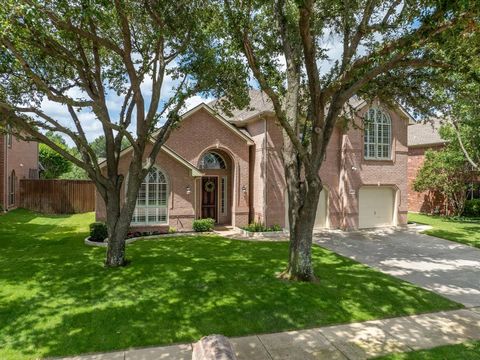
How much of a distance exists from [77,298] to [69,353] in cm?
260

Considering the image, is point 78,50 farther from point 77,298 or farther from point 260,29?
point 77,298

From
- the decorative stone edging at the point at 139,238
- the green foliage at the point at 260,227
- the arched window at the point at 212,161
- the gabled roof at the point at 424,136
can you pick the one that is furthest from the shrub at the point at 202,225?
the gabled roof at the point at 424,136

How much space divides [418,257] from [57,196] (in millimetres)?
23682

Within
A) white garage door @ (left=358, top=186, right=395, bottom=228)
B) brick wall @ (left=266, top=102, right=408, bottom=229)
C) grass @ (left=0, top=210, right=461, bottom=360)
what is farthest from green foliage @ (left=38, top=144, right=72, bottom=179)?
white garage door @ (left=358, top=186, right=395, bottom=228)

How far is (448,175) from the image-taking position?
2470 centimetres

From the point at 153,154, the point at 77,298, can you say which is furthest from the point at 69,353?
the point at 153,154

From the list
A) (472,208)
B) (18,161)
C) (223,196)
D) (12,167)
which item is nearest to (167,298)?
(223,196)

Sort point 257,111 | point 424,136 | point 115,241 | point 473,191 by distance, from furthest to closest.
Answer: point 424,136
point 473,191
point 257,111
point 115,241

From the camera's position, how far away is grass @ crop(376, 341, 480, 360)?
19.3 feet

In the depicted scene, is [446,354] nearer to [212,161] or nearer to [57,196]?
[212,161]

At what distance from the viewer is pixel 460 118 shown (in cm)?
1845

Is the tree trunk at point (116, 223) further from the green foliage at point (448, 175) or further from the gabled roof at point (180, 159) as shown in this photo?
the green foliage at point (448, 175)

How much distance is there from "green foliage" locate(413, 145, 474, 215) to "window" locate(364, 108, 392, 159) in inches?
Result: 264

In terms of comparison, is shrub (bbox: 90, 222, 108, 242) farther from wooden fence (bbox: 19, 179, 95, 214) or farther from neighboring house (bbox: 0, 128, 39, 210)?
neighboring house (bbox: 0, 128, 39, 210)
